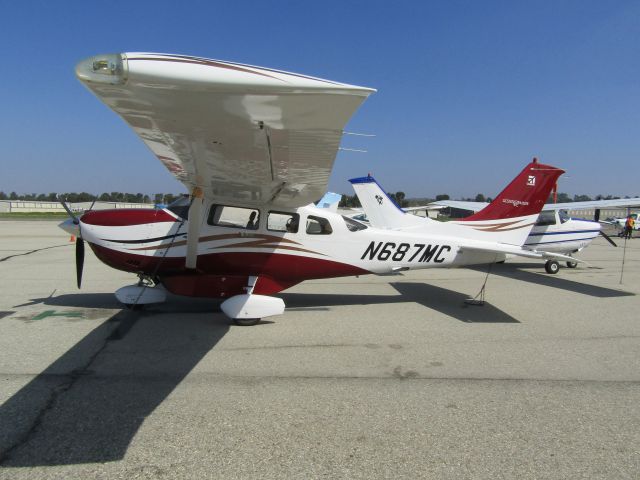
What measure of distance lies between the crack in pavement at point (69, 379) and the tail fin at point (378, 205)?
757 cm

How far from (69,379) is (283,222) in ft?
11.9

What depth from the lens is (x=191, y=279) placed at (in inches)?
247

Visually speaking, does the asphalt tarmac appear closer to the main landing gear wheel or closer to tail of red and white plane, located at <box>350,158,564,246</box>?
A: tail of red and white plane, located at <box>350,158,564,246</box>

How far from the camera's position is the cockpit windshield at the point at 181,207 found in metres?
6.29

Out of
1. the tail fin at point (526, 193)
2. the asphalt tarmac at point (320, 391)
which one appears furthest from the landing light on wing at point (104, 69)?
the tail fin at point (526, 193)

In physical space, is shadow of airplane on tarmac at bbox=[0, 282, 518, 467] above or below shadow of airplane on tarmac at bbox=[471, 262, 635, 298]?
below

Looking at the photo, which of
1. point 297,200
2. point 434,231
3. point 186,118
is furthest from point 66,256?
point 186,118

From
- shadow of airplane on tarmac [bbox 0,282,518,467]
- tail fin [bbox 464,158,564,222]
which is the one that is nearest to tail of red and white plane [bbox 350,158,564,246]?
tail fin [bbox 464,158,564,222]

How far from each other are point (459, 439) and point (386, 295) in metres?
5.27

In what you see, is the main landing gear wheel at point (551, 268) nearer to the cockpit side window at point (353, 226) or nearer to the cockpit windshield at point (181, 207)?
the cockpit side window at point (353, 226)

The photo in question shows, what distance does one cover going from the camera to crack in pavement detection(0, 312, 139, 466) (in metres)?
2.78

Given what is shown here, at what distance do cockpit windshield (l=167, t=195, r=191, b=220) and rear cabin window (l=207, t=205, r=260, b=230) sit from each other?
1.23 feet

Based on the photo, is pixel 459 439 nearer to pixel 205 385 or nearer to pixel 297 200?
pixel 205 385

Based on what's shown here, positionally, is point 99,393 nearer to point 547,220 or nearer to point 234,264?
point 234,264
